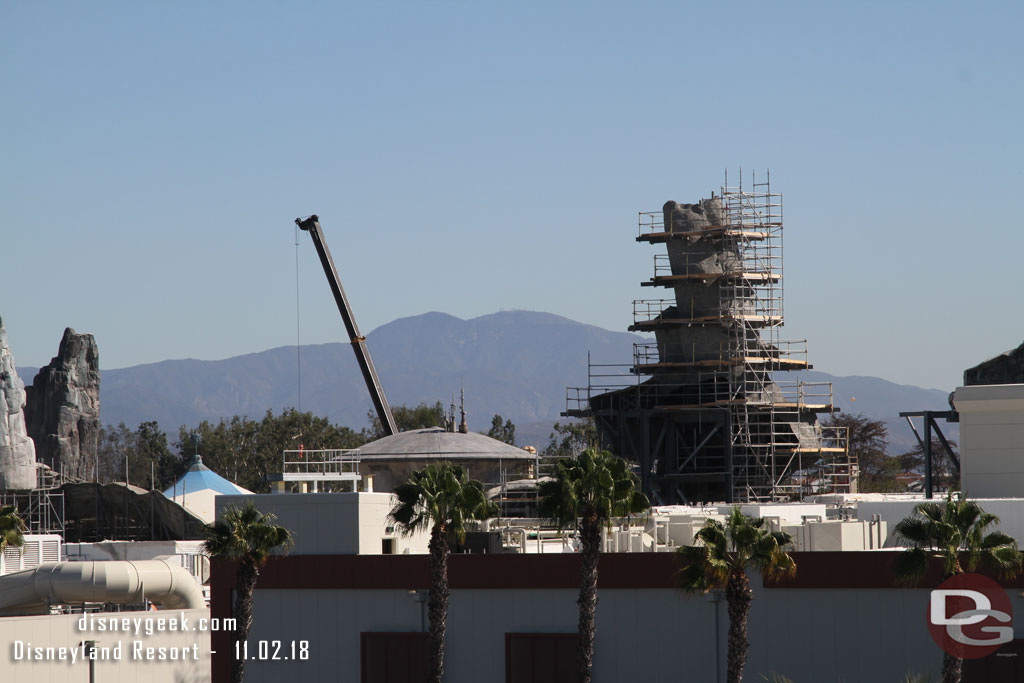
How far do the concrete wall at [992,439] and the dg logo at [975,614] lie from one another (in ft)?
50.2

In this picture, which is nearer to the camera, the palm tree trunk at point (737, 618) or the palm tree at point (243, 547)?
the palm tree trunk at point (737, 618)

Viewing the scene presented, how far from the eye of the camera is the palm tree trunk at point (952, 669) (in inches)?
1350

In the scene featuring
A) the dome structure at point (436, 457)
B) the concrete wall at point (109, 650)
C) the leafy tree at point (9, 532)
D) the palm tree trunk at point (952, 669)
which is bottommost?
the concrete wall at point (109, 650)

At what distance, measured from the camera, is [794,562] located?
124 feet

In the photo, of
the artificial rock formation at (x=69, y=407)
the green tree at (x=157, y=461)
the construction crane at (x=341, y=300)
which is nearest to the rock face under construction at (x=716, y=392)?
the construction crane at (x=341, y=300)

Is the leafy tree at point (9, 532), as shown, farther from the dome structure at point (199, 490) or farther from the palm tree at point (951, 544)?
the dome structure at point (199, 490)

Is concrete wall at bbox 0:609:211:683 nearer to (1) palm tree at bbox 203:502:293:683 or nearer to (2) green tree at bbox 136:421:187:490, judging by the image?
(1) palm tree at bbox 203:502:293:683

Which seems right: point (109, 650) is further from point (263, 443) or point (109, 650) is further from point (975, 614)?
point (263, 443)

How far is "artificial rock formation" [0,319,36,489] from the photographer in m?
105

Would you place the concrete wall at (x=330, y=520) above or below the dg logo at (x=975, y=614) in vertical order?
above

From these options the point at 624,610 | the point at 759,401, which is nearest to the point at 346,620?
the point at 624,610

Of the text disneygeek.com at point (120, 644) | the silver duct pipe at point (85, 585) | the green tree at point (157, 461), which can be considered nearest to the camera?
the text disneygeek.com at point (120, 644)

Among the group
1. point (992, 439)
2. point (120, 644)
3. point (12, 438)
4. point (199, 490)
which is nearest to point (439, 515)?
point (120, 644)

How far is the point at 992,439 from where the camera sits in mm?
51938
